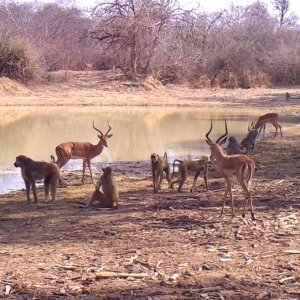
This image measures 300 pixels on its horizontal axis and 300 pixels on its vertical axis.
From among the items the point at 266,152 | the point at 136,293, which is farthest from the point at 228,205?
the point at 266,152

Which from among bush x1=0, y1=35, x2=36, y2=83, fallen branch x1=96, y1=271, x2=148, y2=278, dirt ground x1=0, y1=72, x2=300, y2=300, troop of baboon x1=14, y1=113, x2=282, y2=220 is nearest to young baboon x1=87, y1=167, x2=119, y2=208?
troop of baboon x1=14, y1=113, x2=282, y2=220

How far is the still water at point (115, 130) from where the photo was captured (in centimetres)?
1902

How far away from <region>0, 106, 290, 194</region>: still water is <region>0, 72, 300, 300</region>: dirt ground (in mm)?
Answer: 3885

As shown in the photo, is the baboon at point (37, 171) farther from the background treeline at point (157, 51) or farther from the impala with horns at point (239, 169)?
the background treeline at point (157, 51)

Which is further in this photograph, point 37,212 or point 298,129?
point 298,129

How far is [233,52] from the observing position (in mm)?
47500

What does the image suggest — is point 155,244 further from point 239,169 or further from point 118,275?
point 239,169

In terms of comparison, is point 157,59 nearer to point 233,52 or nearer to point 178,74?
point 178,74

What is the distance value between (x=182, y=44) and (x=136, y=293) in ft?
153

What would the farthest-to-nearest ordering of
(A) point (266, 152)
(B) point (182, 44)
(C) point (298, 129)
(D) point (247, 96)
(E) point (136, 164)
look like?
(B) point (182, 44) < (D) point (247, 96) < (C) point (298, 129) < (A) point (266, 152) < (E) point (136, 164)

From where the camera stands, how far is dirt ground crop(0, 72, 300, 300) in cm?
648

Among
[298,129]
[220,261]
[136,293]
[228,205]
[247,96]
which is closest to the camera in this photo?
[136,293]

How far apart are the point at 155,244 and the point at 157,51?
3961 centimetres

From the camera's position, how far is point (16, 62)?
4131 cm
